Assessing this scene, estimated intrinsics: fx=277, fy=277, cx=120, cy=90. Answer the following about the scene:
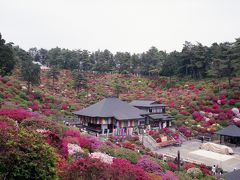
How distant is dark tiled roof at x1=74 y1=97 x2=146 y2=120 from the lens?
38.2 meters

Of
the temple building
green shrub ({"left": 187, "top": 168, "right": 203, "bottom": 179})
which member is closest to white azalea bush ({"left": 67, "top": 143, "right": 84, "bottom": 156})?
green shrub ({"left": 187, "top": 168, "right": 203, "bottom": 179})

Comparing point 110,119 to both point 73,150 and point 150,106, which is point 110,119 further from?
point 73,150

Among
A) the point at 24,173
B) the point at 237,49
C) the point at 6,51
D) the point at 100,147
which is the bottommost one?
the point at 100,147

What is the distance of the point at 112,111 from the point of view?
39.2 metres

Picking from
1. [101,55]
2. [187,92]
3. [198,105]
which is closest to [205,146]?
[198,105]

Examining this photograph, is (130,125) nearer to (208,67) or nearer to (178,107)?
(178,107)

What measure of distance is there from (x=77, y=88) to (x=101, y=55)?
27.1 metres

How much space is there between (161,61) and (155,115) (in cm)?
4291

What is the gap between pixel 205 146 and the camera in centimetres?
3644

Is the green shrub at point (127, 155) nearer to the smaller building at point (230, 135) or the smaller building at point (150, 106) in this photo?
the smaller building at point (230, 135)

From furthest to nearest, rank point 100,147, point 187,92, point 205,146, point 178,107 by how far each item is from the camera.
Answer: point 187,92
point 178,107
point 205,146
point 100,147

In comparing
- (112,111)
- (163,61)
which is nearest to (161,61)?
(163,61)

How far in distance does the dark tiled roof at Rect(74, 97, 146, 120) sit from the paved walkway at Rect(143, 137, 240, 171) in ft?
13.9

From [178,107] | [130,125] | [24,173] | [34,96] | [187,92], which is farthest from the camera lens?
[187,92]
